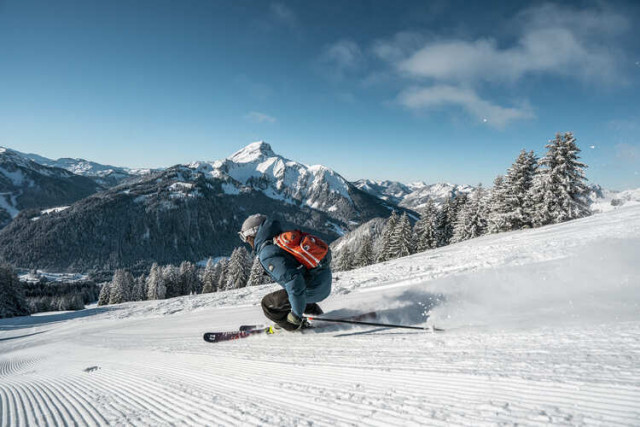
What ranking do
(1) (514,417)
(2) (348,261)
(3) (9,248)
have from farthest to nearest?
(3) (9,248), (2) (348,261), (1) (514,417)

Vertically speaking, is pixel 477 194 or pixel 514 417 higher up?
pixel 477 194

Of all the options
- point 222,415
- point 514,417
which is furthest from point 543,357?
point 222,415

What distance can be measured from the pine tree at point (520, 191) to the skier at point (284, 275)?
28.5 meters

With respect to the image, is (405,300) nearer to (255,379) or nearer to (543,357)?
(543,357)

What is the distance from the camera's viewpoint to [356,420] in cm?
212

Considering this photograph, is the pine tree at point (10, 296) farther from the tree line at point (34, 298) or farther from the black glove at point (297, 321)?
the black glove at point (297, 321)

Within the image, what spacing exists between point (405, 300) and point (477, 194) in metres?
33.2

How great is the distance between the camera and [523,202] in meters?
27.2

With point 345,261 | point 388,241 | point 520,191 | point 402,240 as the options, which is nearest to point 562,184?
point 520,191

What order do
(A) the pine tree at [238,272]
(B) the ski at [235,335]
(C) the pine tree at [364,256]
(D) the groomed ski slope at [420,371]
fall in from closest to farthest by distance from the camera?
(D) the groomed ski slope at [420,371]
(B) the ski at [235,335]
(C) the pine tree at [364,256]
(A) the pine tree at [238,272]

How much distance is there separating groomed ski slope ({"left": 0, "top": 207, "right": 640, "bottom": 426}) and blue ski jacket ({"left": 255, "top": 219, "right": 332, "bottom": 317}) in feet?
2.47

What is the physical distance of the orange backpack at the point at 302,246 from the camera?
441cm

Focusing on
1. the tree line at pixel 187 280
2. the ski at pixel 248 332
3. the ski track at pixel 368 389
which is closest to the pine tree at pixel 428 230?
the tree line at pixel 187 280

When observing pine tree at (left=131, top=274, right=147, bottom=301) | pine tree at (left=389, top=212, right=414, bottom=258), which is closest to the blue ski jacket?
pine tree at (left=389, top=212, right=414, bottom=258)
